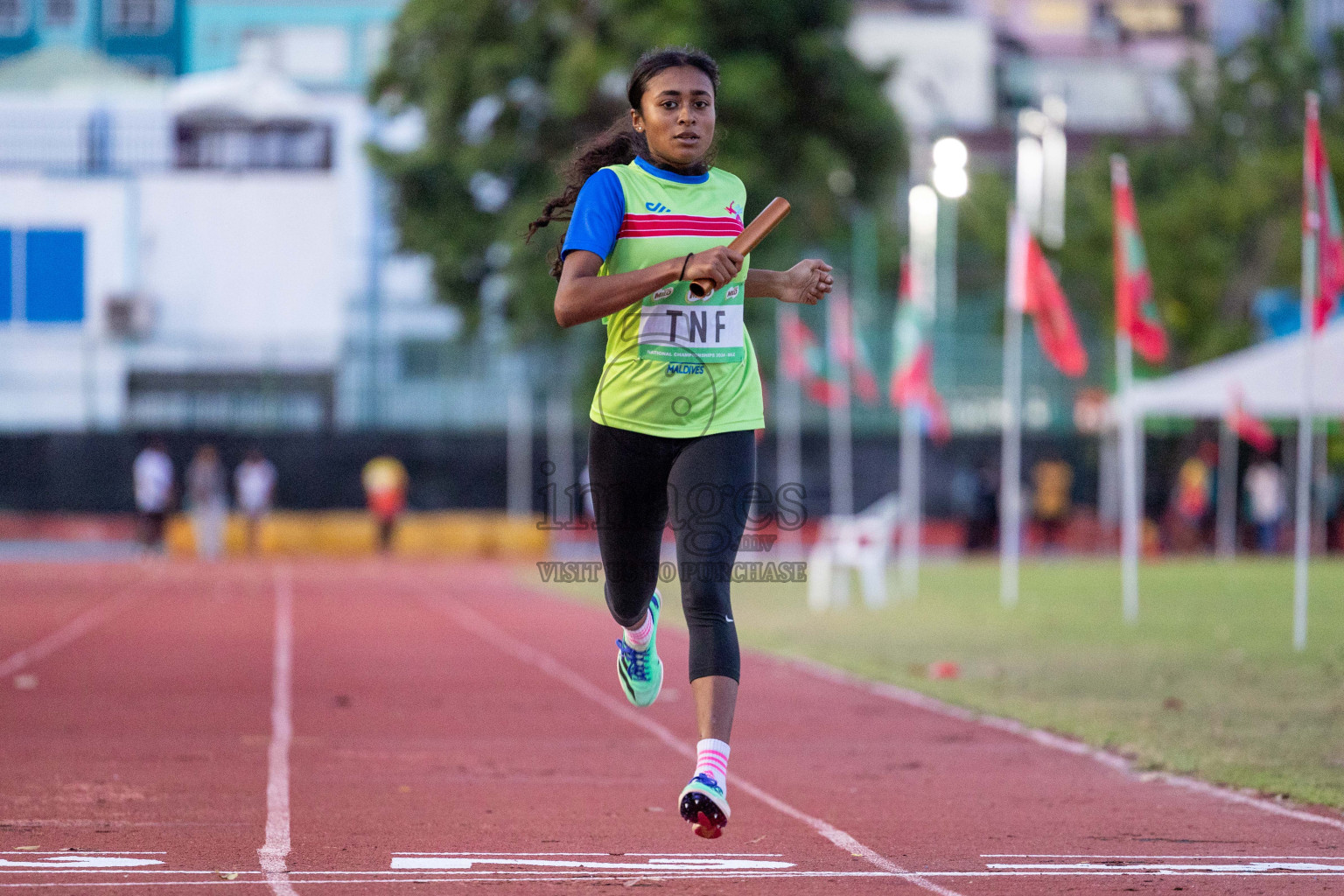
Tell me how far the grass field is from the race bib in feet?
10.1

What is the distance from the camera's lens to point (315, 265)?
151 feet

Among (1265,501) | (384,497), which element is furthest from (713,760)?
(1265,501)

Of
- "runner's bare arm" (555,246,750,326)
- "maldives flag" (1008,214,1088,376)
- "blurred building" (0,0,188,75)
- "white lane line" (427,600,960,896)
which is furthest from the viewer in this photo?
"blurred building" (0,0,188,75)

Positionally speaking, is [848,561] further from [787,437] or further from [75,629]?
[787,437]

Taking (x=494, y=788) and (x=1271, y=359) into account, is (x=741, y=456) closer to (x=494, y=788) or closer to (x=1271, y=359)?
(x=494, y=788)

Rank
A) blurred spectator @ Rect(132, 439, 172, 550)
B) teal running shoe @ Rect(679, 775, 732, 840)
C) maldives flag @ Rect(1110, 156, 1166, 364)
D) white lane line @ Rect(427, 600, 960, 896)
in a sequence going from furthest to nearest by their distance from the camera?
blurred spectator @ Rect(132, 439, 172, 550) → maldives flag @ Rect(1110, 156, 1166, 364) → white lane line @ Rect(427, 600, 960, 896) → teal running shoe @ Rect(679, 775, 732, 840)

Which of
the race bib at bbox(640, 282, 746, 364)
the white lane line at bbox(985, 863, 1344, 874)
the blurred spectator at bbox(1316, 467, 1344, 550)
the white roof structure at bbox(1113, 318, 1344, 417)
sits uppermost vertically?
the race bib at bbox(640, 282, 746, 364)

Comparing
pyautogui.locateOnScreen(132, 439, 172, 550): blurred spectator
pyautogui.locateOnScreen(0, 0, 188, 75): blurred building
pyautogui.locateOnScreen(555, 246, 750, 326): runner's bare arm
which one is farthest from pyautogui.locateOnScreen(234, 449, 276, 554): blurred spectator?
pyautogui.locateOnScreen(555, 246, 750, 326): runner's bare arm

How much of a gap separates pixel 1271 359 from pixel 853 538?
19.1 ft

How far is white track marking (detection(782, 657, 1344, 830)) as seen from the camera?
7.25m

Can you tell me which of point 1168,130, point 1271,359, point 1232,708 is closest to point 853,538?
point 1271,359

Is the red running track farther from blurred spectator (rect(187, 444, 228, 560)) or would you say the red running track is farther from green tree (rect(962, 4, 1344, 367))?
green tree (rect(962, 4, 1344, 367))

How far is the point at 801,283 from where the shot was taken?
5914mm

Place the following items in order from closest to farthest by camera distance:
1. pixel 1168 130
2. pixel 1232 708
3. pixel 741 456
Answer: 1. pixel 741 456
2. pixel 1232 708
3. pixel 1168 130
